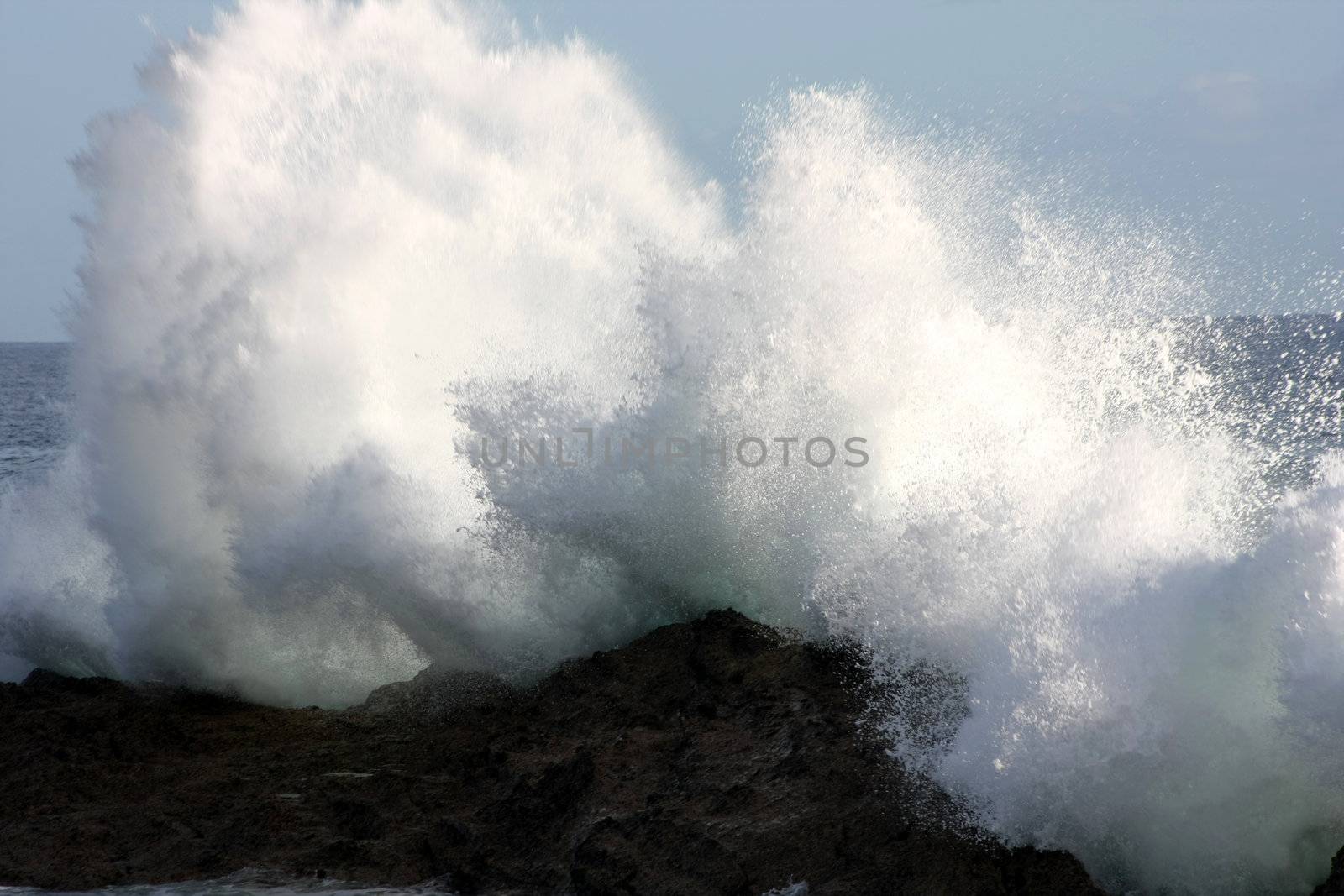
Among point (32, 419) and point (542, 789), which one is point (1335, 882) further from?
point (32, 419)

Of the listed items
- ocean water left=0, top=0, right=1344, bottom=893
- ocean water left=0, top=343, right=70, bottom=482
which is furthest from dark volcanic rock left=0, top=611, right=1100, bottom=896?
ocean water left=0, top=343, right=70, bottom=482

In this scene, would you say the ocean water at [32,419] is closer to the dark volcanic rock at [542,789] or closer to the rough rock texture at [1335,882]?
the dark volcanic rock at [542,789]

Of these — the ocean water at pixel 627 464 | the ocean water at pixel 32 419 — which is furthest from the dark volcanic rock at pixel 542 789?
the ocean water at pixel 32 419

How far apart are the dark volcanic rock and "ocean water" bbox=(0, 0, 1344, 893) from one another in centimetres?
33

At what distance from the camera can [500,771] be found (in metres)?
6.23

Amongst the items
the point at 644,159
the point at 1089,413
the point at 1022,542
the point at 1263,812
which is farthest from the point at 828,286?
the point at 644,159

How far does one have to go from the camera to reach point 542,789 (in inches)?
230

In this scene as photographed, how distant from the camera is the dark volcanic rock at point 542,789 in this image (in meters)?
4.95

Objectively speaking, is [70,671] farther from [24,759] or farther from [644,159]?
[644,159]

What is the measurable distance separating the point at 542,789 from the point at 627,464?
240cm

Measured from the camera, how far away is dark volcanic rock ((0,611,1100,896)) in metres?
4.95

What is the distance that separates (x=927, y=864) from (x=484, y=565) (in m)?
3.86

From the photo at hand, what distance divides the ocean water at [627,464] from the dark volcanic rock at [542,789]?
33 cm

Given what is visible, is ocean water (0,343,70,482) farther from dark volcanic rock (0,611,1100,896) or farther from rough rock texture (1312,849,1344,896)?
rough rock texture (1312,849,1344,896)
